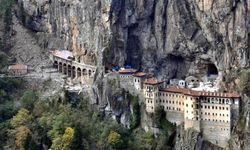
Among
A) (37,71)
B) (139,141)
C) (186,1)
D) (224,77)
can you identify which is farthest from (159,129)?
(37,71)

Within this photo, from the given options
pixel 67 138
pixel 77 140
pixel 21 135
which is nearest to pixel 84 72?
pixel 77 140

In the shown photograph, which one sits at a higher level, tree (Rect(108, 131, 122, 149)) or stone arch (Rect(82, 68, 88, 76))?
stone arch (Rect(82, 68, 88, 76))

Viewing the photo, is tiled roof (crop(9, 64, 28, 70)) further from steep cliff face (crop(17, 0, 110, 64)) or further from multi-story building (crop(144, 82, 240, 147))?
multi-story building (crop(144, 82, 240, 147))

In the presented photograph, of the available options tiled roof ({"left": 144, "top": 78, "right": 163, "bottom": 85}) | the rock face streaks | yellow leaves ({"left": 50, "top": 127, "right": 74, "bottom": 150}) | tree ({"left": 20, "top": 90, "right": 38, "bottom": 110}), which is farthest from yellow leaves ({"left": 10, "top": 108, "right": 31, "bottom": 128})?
tiled roof ({"left": 144, "top": 78, "right": 163, "bottom": 85})

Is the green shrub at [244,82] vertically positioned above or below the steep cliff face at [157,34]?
below

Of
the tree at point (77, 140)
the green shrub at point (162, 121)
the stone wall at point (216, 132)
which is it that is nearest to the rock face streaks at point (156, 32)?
the stone wall at point (216, 132)

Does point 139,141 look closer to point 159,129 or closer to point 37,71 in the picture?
point 159,129

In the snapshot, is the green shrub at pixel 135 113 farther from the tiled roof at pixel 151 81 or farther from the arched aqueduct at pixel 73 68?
the arched aqueduct at pixel 73 68

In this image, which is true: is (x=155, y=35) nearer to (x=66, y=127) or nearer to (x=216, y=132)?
(x=66, y=127)
